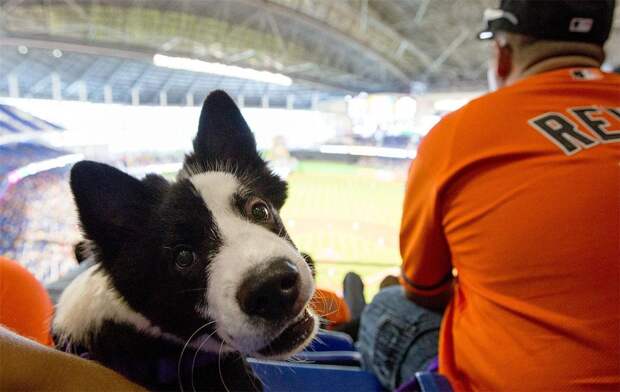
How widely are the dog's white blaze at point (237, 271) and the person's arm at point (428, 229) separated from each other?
1.55ft

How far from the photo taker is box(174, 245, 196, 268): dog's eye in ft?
2.24

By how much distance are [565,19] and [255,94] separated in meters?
3.44

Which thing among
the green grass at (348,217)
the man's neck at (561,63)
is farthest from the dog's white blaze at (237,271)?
the green grass at (348,217)

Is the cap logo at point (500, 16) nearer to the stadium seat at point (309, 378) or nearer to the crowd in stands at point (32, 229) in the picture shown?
the stadium seat at point (309, 378)

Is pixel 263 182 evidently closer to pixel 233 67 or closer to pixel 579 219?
pixel 579 219

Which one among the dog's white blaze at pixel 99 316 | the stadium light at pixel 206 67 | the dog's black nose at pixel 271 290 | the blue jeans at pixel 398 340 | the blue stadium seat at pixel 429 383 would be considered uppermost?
the stadium light at pixel 206 67

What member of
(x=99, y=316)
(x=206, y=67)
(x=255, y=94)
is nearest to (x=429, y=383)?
(x=99, y=316)

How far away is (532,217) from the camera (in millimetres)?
780

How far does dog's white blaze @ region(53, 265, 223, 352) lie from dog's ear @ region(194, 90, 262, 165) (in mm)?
333

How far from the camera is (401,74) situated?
961 centimetres

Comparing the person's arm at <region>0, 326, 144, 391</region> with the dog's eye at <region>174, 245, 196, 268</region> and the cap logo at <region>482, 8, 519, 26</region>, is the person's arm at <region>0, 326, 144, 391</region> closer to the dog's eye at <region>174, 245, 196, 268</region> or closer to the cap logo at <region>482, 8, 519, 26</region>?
the dog's eye at <region>174, 245, 196, 268</region>

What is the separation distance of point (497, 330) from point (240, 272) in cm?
61

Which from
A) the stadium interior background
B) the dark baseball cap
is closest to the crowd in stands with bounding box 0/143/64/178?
the stadium interior background

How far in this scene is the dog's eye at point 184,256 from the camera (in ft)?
2.24
